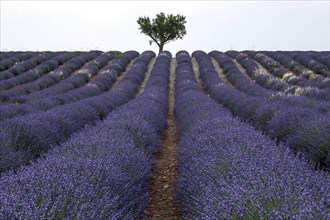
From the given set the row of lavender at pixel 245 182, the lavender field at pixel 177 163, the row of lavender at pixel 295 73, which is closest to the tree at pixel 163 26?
the row of lavender at pixel 295 73

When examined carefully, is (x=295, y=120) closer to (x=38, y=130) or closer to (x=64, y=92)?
(x=38, y=130)

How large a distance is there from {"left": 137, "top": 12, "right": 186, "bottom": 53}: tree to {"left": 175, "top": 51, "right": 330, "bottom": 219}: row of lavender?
22.7 metres

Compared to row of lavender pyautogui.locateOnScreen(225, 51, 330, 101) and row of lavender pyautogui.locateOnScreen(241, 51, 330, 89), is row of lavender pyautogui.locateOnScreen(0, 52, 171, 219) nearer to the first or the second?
row of lavender pyautogui.locateOnScreen(225, 51, 330, 101)

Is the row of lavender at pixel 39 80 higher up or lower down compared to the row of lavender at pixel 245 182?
higher up

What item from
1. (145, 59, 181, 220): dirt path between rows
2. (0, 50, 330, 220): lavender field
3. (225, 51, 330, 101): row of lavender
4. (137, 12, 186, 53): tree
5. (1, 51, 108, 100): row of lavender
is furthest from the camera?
(137, 12, 186, 53): tree

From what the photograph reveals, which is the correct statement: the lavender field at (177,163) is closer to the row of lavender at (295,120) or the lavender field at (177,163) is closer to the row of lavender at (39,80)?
the row of lavender at (295,120)

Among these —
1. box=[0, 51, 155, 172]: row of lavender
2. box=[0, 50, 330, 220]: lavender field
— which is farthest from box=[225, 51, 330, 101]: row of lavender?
box=[0, 51, 155, 172]: row of lavender

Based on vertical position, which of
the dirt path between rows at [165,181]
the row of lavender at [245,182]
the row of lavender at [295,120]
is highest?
the row of lavender at [245,182]

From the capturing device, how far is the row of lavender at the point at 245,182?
2047 millimetres

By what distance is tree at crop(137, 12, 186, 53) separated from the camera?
27.0 m

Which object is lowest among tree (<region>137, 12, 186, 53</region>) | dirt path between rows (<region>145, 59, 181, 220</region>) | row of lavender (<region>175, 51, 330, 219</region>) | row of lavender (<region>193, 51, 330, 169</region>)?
dirt path between rows (<region>145, 59, 181, 220</region>)

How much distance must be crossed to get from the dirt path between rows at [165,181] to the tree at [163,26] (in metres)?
20.0

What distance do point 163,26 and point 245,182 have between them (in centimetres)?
2518

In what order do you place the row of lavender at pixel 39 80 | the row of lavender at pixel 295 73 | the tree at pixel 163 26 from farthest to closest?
1. the tree at pixel 163 26
2. the row of lavender at pixel 295 73
3. the row of lavender at pixel 39 80
